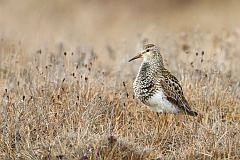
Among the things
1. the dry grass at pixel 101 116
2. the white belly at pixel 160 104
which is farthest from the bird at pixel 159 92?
the dry grass at pixel 101 116

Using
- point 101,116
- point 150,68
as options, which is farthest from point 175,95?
point 101,116

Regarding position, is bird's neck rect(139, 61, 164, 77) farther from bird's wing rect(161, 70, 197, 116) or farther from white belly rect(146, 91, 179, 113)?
white belly rect(146, 91, 179, 113)

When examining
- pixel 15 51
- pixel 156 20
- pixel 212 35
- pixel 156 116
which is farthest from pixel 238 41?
pixel 156 20

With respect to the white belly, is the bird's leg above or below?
below

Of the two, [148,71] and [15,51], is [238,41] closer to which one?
[15,51]

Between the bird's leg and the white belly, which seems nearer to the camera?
the bird's leg

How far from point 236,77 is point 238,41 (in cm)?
210

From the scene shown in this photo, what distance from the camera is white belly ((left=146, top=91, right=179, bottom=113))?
7480 mm

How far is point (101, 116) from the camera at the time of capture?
7555mm

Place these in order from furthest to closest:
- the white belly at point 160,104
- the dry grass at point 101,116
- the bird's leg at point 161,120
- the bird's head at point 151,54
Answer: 1. the bird's head at point 151,54
2. the white belly at point 160,104
3. the bird's leg at point 161,120
4. the dry grass at point 101,116

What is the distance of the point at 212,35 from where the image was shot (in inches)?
487

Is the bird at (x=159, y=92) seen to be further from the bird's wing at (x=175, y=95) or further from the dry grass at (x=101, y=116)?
the dry grass at (x=101, y=116)

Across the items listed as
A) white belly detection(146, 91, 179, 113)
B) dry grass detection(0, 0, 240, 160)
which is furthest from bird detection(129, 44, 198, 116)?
dry grass detection(0, 0, 240, 160)

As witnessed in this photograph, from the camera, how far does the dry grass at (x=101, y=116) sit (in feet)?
21.7
